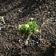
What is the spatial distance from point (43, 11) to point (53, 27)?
4.23 ft

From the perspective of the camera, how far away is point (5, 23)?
3.85 metres

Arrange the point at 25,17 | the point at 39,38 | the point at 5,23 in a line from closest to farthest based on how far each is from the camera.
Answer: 1. the point at 39,38
2. the point at 5,23
3. the point at 25,17

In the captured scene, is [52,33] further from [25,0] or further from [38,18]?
[25,0]

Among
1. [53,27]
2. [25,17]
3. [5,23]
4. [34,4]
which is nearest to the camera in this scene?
[53,27]

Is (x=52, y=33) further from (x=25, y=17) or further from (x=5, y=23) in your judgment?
(x=5, y=23)

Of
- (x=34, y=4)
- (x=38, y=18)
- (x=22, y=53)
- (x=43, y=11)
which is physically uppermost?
(x=34, y=4)

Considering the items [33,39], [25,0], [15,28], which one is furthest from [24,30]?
[25,0]

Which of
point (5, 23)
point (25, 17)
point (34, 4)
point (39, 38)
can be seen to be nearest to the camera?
point (39, 38)

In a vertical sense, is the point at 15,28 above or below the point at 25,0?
below

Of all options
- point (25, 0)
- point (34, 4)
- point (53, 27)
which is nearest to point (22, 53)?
point (53, 27)

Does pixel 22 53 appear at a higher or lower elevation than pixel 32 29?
lower

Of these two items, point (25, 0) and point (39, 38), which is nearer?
point (39, 38)

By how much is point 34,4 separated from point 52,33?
227cm

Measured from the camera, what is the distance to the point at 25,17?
420 centimetres
